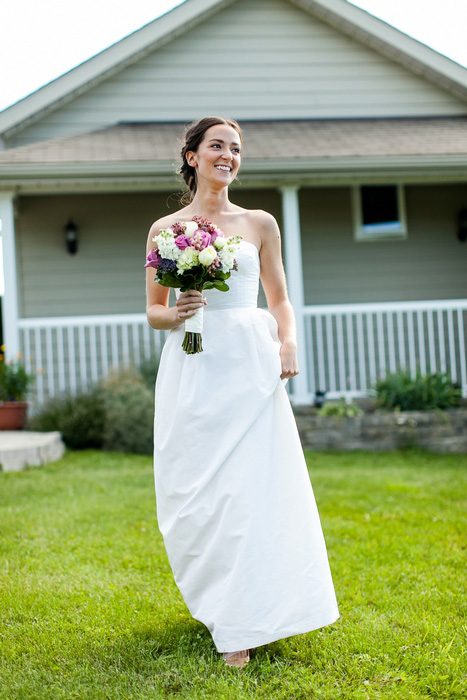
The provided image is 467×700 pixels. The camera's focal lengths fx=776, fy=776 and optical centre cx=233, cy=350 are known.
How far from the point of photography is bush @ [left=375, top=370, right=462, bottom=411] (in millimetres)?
8984

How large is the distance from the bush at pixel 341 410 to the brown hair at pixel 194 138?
5.73m

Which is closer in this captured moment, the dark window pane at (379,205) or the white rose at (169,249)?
the white rose at (169,249)

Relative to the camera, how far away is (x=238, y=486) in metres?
2.87

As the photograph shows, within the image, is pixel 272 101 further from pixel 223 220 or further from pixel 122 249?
pixel 223 220

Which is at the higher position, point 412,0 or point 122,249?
point 412,0

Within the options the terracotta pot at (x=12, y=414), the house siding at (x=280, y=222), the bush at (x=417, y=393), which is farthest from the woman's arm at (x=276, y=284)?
the house siding at (x=280, y=222)

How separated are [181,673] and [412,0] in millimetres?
13102

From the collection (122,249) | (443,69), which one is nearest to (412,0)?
(443,69)

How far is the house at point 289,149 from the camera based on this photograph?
10.0m

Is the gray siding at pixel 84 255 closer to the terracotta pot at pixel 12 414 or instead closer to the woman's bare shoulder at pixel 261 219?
the terracotta pot at pixel 12 414

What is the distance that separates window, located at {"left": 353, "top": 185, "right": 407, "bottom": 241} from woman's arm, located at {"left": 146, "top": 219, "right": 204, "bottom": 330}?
27.6ft

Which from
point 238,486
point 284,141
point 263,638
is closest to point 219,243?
point 238,486

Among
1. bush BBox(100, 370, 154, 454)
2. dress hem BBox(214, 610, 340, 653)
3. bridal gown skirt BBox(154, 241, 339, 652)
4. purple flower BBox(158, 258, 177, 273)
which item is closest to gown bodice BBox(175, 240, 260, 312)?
bridal gown skirt BBox(154, 241, 339, 652)

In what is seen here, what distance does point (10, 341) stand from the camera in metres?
9.04
